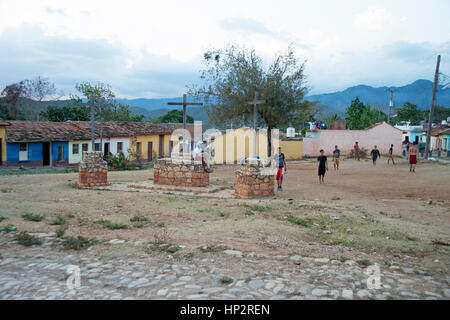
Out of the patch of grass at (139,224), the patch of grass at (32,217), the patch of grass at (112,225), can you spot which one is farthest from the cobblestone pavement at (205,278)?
the patch of grass at (32,217)

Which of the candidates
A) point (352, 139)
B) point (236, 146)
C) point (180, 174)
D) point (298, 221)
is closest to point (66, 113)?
point (236, 146)

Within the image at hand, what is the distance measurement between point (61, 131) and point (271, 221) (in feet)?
85.0

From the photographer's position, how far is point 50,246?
17.7 ft

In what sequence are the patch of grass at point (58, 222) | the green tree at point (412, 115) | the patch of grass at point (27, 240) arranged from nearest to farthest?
the patch of grass at point (27, 240), the patch of grass at point (58, 222), the green tree at point (412, 115)

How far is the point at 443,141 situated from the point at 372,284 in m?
45.6

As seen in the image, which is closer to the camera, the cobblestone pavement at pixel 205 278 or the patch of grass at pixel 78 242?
the cobblestone pavement at pixel 205 278

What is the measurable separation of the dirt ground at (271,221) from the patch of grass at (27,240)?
1.47 feet

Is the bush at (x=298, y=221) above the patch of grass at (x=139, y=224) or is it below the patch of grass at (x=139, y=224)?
→ above

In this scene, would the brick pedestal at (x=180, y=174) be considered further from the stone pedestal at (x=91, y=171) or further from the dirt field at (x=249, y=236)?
the dirt field at (x=249, y=236)

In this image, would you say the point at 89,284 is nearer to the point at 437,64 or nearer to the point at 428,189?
the point at 428,189

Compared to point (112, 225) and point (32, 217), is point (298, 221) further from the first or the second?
point (32, 217)

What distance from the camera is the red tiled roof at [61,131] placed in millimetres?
26234

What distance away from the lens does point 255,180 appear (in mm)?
10953

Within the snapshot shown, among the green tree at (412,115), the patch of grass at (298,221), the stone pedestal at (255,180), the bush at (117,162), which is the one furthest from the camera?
the green tree at (412,115)
